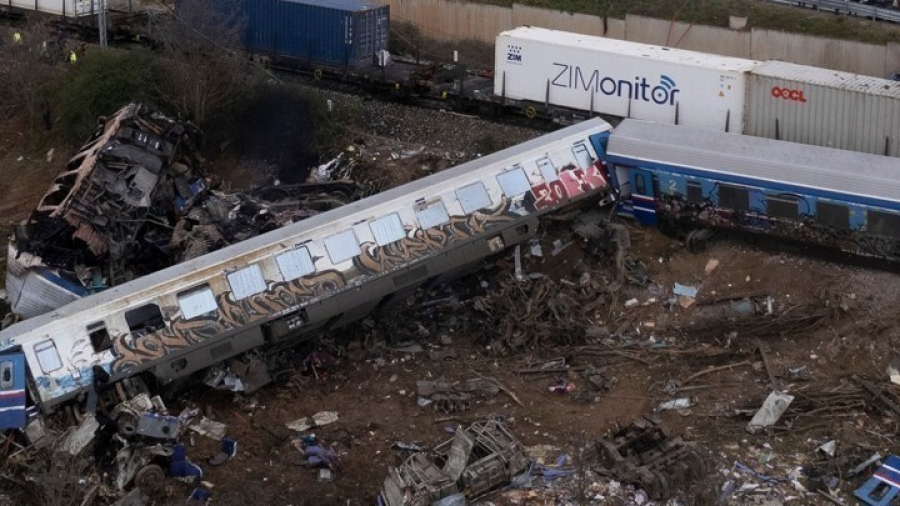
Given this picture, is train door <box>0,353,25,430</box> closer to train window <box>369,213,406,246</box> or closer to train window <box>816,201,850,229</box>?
train window <box>369,213,406,246</box>

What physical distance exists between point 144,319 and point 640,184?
9.65 meters

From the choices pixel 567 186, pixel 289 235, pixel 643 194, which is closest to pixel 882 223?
pixel 643 194

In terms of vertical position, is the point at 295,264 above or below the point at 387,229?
below

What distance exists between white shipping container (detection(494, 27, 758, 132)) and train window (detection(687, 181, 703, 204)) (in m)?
4.75

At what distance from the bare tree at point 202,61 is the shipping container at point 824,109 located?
1262 centimetres

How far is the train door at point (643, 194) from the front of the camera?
23.4 meters

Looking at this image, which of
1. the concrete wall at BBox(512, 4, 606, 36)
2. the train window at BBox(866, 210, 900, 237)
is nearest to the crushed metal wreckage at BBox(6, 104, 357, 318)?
the train window at BBox(866, 210, 900, 237)

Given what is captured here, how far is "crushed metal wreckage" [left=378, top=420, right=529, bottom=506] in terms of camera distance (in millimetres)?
17016

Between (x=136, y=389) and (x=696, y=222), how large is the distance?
10.7 meters

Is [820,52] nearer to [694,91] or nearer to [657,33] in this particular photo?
[657,33]

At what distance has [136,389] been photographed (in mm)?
19797

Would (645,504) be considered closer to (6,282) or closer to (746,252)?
(746,252)

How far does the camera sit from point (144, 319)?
789 inches

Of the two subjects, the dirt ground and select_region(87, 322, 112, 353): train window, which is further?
select_region(87, 322, 112, 353): train window
